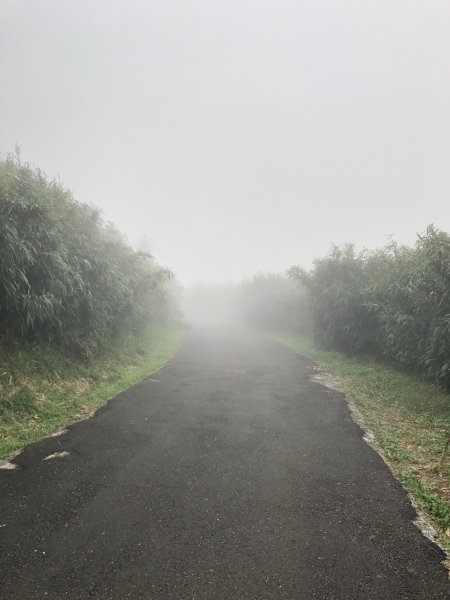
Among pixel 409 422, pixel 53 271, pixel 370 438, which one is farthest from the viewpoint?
pixel 53 271

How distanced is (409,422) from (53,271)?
29.3ft

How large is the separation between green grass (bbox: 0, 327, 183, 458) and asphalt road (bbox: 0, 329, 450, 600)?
624 millimetres

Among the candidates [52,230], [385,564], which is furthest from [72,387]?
[385,564]

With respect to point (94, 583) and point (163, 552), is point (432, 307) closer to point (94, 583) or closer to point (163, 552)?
point (163, 552)

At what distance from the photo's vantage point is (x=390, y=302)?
38.8ft

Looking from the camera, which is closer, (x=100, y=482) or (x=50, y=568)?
(x=50, y=568)

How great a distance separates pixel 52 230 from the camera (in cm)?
857

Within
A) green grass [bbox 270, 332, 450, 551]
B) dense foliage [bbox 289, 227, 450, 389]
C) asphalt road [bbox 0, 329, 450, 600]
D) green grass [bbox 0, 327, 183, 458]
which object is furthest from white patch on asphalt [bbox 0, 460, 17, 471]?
dense foliage [bbox 289, 227, 450, 389]

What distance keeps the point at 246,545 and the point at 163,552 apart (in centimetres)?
78

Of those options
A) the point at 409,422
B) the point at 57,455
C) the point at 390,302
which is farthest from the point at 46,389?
the point at 390,302

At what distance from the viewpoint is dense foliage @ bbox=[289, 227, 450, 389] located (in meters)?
9.06

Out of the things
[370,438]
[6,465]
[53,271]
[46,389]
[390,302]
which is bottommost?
[6,465]

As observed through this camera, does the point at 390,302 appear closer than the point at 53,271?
No

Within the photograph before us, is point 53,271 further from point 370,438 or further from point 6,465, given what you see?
point 370,438
